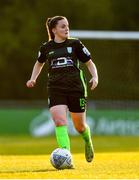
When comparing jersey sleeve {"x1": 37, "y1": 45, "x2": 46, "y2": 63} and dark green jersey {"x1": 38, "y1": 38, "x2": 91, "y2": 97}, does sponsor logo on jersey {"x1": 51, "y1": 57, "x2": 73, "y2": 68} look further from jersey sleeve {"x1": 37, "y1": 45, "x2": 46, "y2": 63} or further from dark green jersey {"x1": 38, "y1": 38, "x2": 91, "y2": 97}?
jersey sleeve {"x1": 37, "y1": 45, "x2": 46, "y2": 63}

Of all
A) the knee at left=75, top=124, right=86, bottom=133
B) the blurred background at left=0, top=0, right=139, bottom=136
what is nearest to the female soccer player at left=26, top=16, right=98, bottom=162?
the knee at left=75, top=124, right=86, bottom=133

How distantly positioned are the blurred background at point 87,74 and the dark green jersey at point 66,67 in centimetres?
1464

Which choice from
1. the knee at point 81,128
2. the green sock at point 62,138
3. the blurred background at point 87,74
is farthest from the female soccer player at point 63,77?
the blurred background at point 87,74

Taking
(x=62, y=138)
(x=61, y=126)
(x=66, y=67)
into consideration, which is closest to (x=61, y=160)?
(x=62, y=138)

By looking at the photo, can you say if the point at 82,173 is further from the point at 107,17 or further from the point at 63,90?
the point at 107,17

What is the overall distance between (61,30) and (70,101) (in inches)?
37.0

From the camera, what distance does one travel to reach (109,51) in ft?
89.9

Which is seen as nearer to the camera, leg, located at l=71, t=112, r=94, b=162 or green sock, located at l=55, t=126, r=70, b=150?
green sock, located at l=55, t=126, r=70, b=150

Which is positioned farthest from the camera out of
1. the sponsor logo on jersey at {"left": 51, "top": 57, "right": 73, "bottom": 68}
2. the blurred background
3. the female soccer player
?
the blurred background

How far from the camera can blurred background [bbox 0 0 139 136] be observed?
2741cm

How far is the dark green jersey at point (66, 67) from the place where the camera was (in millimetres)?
11438

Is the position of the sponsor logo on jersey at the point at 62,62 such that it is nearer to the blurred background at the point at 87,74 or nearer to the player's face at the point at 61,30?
the player's face at the point at 61,30

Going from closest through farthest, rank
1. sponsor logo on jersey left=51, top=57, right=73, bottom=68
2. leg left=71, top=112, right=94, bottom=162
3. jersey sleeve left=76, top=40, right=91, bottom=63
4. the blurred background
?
sponsor logo on jersey left=51, top=57, right=73, bottom=68, jersey sleeve left=76, top=40, right=91, bottom=63, leg left=71, top=112, right=94, bottom=162, the blurred background

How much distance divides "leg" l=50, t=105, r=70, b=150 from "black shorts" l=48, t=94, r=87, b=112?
0.24 ft
